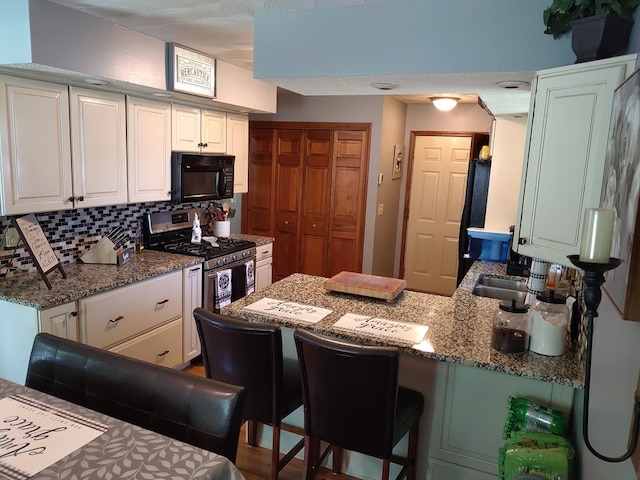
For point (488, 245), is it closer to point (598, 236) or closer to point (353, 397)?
point (353, 397)

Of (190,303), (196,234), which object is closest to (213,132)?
(196,234)

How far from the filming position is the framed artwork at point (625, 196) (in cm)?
92

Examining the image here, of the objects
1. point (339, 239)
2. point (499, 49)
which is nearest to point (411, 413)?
point (499, 49)

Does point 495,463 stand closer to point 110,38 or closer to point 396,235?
point 110,38

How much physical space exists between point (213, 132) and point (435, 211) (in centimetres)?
296

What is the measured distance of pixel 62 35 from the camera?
7.75ft

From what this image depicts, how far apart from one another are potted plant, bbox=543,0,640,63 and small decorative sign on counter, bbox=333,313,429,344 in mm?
1259

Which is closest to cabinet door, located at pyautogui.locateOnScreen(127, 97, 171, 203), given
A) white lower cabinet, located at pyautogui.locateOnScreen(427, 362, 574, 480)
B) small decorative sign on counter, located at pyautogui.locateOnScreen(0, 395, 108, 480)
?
small decorative sign on counter, located at pyautogui.locateOnScreen(0, 395, 108, 480)

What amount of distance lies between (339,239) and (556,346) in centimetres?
334

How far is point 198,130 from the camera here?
3750 mm

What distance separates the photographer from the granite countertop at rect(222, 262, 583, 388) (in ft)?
6.03

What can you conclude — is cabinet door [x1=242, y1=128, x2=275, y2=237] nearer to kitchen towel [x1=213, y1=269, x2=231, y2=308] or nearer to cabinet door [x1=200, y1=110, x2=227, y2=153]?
cabinet door [x1=200, y1=110, x2=227, y2=153]

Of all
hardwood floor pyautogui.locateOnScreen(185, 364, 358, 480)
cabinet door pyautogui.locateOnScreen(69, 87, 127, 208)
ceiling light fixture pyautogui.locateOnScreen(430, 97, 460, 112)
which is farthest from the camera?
ceiling light fixture pyautogui.locateOnScreen(430, 97, 460, 112)

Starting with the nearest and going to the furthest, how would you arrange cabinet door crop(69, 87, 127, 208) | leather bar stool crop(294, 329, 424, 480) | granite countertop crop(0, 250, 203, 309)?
leather bar stool crop(294, 329, 424, 480) < granite countertop crop(0, 250, 203, 309) < cabinet door crop(69, 87, 127, 208)
